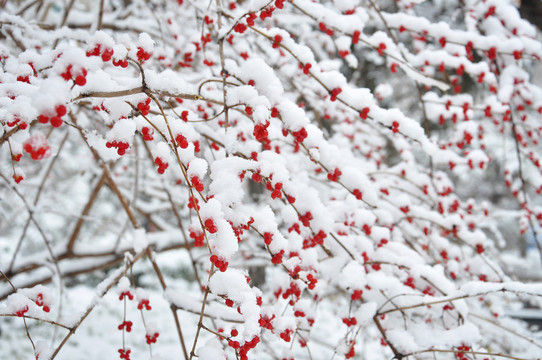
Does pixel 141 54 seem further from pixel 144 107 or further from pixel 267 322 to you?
pixel 267 322

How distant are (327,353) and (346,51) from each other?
503 cm

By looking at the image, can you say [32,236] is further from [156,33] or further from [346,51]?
[346,51]

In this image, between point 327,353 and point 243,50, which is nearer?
point 243,50

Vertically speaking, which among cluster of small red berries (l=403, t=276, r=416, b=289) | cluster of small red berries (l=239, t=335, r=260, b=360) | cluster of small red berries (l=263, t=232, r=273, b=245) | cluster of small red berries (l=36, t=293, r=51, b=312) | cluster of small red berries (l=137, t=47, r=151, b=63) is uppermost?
cluster of small red berries (l=137, t=47, r=151, b=63)

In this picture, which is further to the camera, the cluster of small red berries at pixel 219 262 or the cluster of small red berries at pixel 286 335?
the cluster of small red berries at pixel 286 335

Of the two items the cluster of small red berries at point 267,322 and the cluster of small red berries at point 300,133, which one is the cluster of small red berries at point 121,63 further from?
the cluster of small red berries at point 267,322

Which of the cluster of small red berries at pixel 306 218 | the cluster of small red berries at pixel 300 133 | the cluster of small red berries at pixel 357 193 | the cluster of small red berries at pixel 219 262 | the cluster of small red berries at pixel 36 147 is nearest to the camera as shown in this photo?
the cluster of small red berries at pixel 36 147

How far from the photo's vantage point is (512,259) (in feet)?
16.1

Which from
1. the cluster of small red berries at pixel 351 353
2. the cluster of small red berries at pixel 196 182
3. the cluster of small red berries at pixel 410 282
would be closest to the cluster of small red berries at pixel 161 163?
the cluster of small red berries at pixel 196 182

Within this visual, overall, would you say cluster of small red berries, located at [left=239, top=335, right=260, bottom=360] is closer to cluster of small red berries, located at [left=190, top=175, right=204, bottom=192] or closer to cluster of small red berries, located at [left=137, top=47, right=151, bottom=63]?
cluster of small red berries, located at [left=190, top=175, right=204, bottom=192]

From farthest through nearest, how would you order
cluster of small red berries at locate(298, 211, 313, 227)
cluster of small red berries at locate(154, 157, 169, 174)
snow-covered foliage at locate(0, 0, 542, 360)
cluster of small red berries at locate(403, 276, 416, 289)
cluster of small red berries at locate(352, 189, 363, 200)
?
cluster of small red berries at locate(403, 276, 416, 289), cluster of small red berries at locate(352, 189, 363, 200), cluster of small red berries at locate(298, 211, 313, 227), cluster of small red berries at locate(154, 157, 169, 174), snow-covered foliage at locate(0, 0, 542, 360)

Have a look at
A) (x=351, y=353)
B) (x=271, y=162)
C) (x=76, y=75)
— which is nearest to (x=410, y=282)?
(x=351, y=353)

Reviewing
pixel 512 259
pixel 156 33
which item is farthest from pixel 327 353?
pixel 156 33

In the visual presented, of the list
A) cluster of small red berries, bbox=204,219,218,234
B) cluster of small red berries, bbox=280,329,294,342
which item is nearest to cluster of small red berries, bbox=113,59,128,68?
cluster of small red berries, bbox=204,219,218,234
